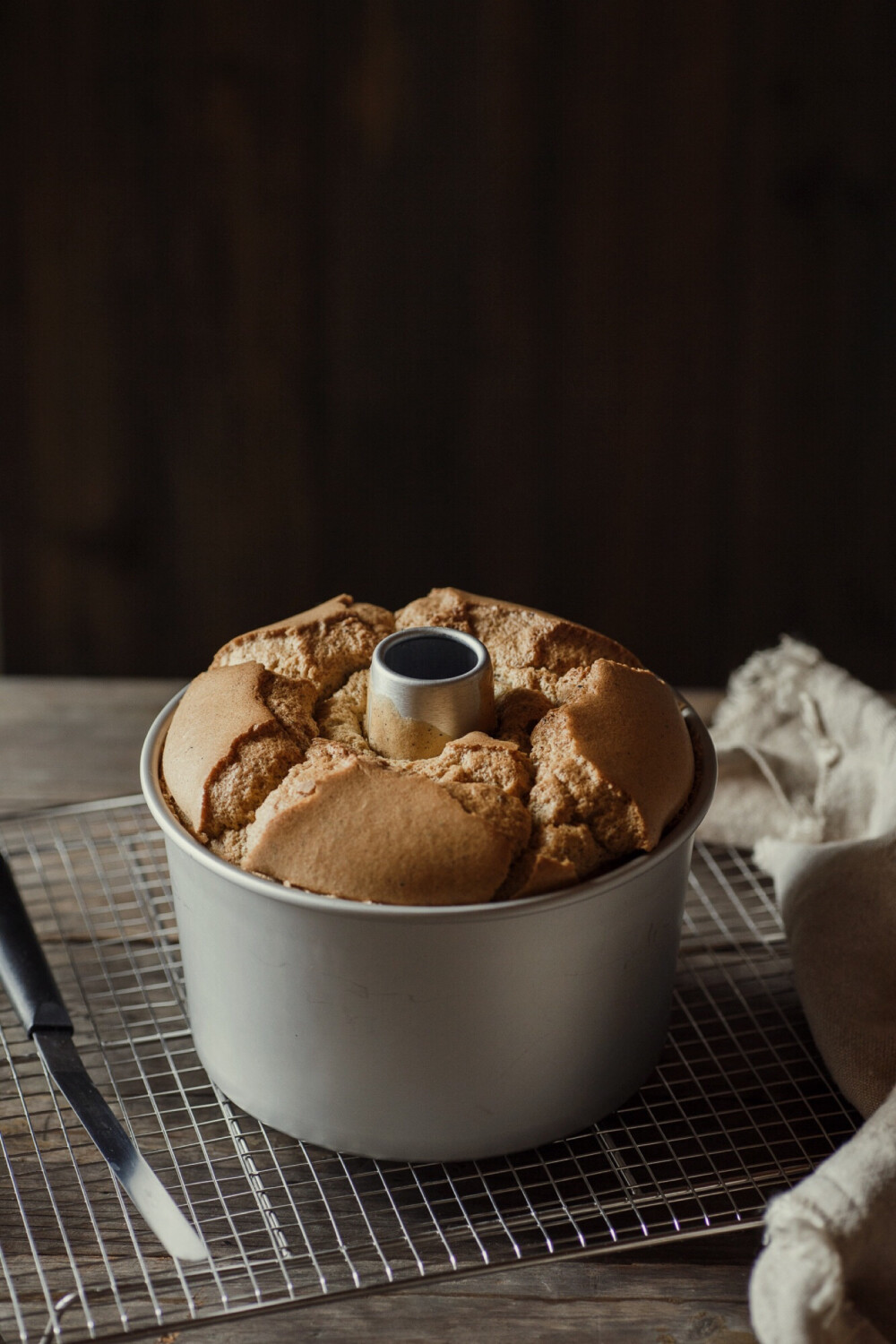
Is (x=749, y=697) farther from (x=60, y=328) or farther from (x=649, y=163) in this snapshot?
(x=60, y=328)

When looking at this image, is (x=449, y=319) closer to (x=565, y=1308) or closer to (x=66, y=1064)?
(x=66, y=1064)

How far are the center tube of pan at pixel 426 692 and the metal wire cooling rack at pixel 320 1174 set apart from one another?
251 mm

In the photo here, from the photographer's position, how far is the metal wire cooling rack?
68 cm

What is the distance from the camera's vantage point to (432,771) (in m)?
0.74

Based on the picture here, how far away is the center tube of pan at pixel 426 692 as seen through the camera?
0.76 meters

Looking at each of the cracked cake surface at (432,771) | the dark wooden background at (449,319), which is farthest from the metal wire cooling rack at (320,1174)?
the dark wooden background at (449,319)

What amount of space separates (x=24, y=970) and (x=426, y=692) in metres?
0.34

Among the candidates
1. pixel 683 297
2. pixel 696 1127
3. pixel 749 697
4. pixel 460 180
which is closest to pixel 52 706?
pixel 749 697

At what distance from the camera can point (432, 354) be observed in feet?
5.98

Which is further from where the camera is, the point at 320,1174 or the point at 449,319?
the point at 449,319

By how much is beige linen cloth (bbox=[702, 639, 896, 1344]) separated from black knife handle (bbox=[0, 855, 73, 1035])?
1.50ft

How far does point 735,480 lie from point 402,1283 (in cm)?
144

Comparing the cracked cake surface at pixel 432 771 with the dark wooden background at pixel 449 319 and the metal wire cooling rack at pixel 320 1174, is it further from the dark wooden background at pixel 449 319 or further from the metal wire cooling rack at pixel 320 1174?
the dark wooden background at pixel 449 319

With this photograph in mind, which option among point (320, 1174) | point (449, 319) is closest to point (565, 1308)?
point (320, 1174)
